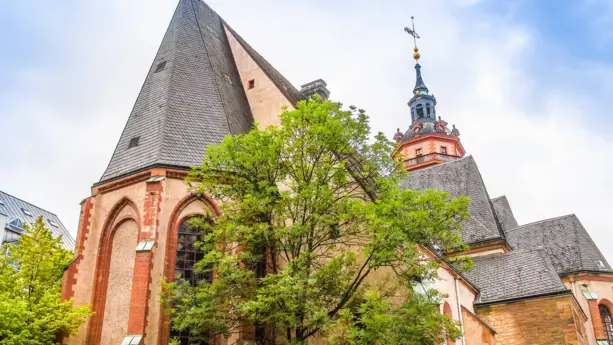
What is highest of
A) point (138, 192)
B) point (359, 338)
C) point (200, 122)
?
point (200, 122)

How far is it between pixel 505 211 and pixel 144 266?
23.7 metres

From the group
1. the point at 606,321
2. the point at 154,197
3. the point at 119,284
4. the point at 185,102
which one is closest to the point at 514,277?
the point at 606,321

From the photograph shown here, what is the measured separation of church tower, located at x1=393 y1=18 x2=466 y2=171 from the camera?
5269 centimetres

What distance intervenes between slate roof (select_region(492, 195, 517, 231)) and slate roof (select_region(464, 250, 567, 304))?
21.6ft

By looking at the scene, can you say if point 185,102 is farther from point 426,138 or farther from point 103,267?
point 426,138

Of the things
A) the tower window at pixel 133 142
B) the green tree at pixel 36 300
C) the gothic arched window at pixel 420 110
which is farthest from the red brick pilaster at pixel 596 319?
the gothic arched window at pixel 420 110

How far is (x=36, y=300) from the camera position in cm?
1673

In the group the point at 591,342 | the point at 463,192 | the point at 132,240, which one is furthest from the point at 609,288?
the point at 132,240

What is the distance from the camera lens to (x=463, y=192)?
3098cm

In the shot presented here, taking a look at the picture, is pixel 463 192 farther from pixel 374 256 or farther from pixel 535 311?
pixel 374 256

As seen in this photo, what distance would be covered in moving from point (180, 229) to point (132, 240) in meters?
1.50

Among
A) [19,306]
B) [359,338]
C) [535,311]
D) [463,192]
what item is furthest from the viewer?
[463,192]

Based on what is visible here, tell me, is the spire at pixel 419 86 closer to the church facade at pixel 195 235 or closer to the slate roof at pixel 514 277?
the church facade at pixel 195 235

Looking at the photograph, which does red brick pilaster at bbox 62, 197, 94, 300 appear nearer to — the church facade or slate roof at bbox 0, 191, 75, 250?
the church facade
